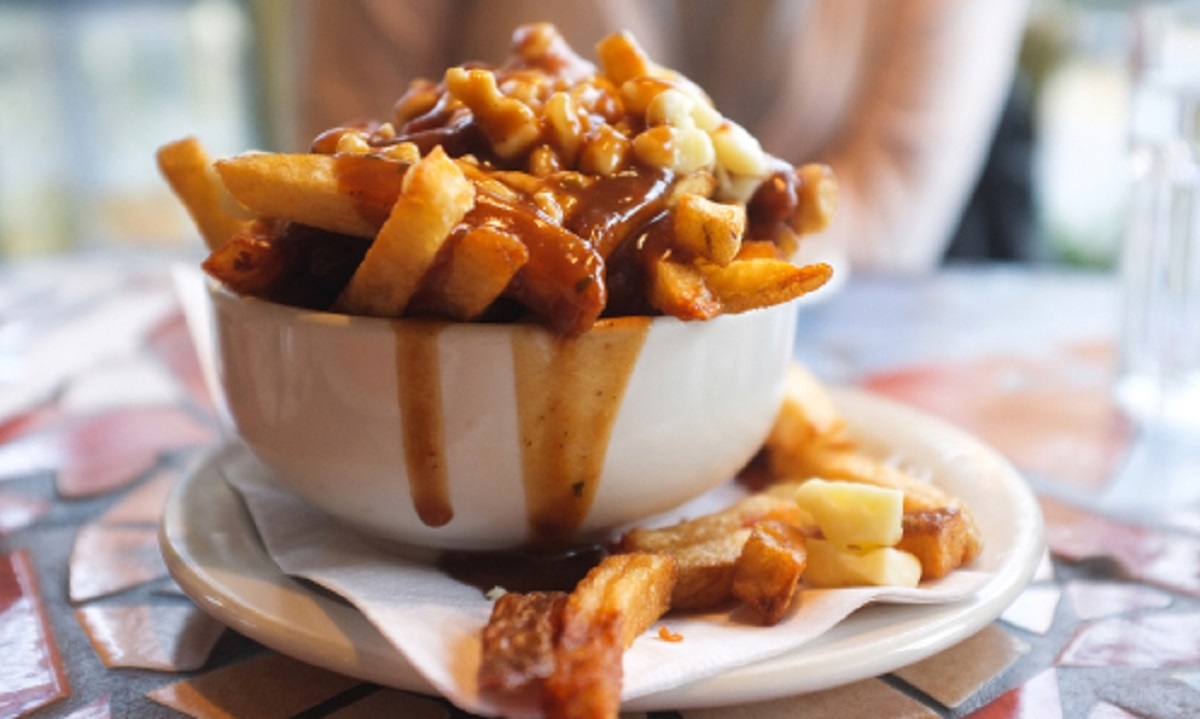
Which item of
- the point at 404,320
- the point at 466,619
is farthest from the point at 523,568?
the point at 404,320

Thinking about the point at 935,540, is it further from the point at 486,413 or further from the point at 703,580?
the point at 486,413

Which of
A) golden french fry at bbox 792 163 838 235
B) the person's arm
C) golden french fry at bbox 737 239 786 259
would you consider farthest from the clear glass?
the person's arm

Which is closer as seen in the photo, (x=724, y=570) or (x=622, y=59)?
(x=724, y=570)

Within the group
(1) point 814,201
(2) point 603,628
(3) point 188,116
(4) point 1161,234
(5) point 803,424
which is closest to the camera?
(2) point 603,628

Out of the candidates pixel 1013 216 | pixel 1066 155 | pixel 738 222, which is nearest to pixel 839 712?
pixel 738 222

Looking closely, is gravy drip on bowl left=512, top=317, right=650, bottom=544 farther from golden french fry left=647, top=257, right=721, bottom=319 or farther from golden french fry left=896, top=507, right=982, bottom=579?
golden french fry left=896, top=507, right=982, bottom=579

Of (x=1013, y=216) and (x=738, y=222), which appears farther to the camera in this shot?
(x=1013, y=216)

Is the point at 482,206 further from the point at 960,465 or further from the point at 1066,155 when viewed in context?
the point at 1066,155
